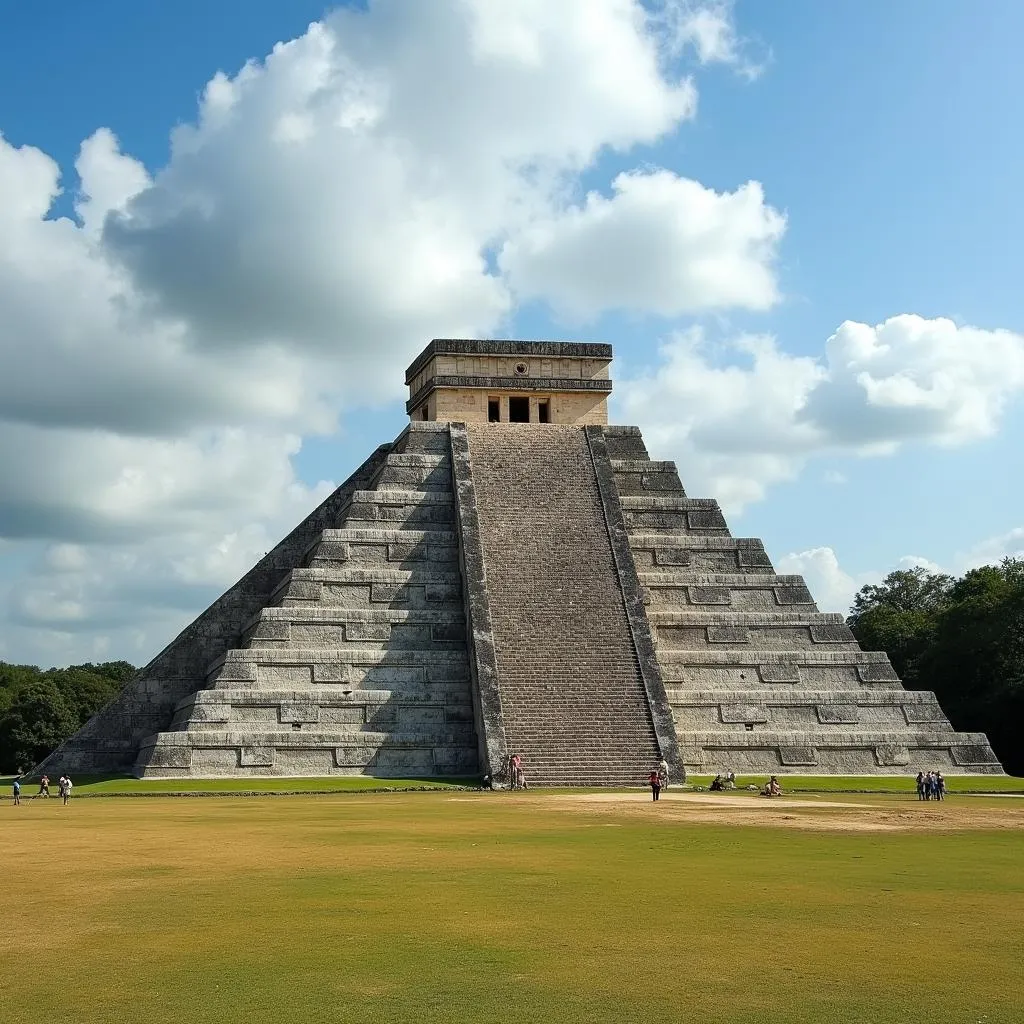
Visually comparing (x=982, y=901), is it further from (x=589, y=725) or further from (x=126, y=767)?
(x=126, y=767)

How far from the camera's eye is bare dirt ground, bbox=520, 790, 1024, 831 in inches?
631

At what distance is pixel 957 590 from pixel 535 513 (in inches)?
909

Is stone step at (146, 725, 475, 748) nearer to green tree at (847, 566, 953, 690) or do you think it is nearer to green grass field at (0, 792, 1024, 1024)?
green grass field at (0, 792, 1024, 1024)

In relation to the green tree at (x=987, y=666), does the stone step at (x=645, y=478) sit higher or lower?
higher

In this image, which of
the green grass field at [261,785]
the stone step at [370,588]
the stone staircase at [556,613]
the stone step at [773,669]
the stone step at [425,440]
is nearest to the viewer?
the green grass field at [261,785]

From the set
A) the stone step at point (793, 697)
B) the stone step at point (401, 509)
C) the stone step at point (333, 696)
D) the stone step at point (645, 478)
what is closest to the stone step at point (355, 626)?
the stone step at point (333, 696)

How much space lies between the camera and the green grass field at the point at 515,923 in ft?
21.1

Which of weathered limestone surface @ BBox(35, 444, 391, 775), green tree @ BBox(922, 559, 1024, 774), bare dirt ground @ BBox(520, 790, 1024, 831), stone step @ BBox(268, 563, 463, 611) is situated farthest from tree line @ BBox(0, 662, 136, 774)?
bare dirt ground @ BBox(520, 790, 1024, 831)

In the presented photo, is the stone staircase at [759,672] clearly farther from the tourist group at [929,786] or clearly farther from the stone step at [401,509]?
the tourist group at [929,786]

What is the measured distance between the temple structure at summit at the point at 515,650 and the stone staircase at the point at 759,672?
0.16 ft

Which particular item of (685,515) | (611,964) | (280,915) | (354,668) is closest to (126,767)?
(354,668)

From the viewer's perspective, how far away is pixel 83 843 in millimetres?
13859

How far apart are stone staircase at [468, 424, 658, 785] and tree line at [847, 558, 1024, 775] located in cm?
1398

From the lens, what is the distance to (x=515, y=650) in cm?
2609
